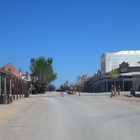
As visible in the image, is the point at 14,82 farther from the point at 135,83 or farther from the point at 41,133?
the point at 135,83

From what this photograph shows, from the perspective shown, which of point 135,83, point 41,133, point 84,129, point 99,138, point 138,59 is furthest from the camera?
point 138,59

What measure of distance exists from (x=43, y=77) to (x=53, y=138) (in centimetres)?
15295

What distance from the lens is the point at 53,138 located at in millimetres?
17016

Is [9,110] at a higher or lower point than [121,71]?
lower

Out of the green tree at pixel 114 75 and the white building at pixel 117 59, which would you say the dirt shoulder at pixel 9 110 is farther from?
the white building at pixel 117 59

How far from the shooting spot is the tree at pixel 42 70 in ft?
548

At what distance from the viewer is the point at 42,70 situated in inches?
6585

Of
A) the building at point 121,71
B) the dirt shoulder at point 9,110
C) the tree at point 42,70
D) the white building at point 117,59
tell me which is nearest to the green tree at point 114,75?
the building at point 121,71

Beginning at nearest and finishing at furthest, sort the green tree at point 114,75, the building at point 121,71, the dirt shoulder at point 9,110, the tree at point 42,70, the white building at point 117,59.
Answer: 1. the dirt shoulder at point 9,110
2. the green tree at point 114,75
3. the building at point 121,71
4. the white building at point 117,59
5. the tree at point 42,70

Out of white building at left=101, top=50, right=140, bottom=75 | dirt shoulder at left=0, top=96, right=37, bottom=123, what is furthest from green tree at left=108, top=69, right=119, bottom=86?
dirt shoulder at left=0, top=96, right=37, bottom=123

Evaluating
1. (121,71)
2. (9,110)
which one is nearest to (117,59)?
(121,71)

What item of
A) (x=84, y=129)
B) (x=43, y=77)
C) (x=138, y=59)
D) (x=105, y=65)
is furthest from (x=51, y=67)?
(x=84, y=129)

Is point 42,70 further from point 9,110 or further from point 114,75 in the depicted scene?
point 9,110

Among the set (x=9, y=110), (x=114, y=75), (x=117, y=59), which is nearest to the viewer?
(x=9, y=110)
